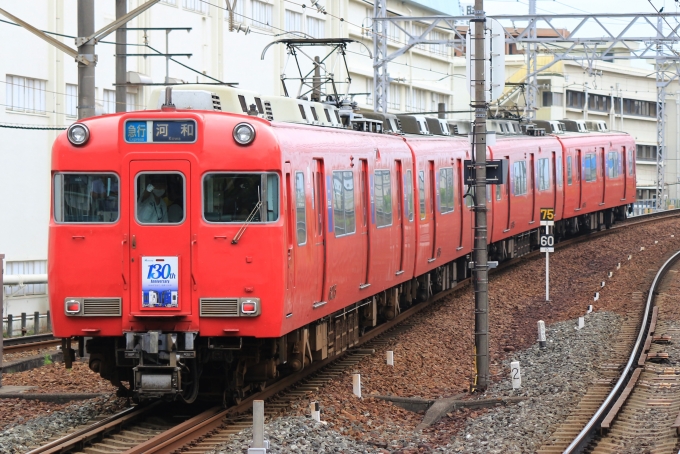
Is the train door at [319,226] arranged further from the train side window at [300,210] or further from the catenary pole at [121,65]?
the catenary pole at [121,65]

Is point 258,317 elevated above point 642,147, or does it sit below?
below

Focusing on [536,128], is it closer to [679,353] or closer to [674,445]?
[679,353]

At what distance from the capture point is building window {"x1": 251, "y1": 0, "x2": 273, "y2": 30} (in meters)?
36.1

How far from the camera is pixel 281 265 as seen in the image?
10297 mm

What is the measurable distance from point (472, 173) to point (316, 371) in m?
2.99

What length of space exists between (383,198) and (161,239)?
5681 mm

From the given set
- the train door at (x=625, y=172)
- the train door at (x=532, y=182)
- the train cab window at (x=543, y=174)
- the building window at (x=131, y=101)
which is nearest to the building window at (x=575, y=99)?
the train door at (x=625, y=172)

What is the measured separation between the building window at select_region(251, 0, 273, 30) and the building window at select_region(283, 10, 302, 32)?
126 centimetres

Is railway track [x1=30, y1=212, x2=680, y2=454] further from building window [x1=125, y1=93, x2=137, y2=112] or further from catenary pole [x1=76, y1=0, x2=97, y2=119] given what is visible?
building window [x1=125, y1=93, x2=137, y2=112]

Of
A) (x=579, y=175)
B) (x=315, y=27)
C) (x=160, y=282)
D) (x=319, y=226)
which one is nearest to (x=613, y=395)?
(x=319, y=226)

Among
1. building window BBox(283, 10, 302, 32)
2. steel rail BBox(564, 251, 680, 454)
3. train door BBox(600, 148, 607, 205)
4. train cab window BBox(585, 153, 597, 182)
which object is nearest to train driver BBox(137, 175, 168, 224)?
steel rail BBox(564, 251, 680, 454)

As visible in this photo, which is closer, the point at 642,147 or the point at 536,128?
the point at 536,128

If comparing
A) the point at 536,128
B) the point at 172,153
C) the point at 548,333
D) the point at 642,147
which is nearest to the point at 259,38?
the point at 536,128

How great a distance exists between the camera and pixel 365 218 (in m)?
14.4
